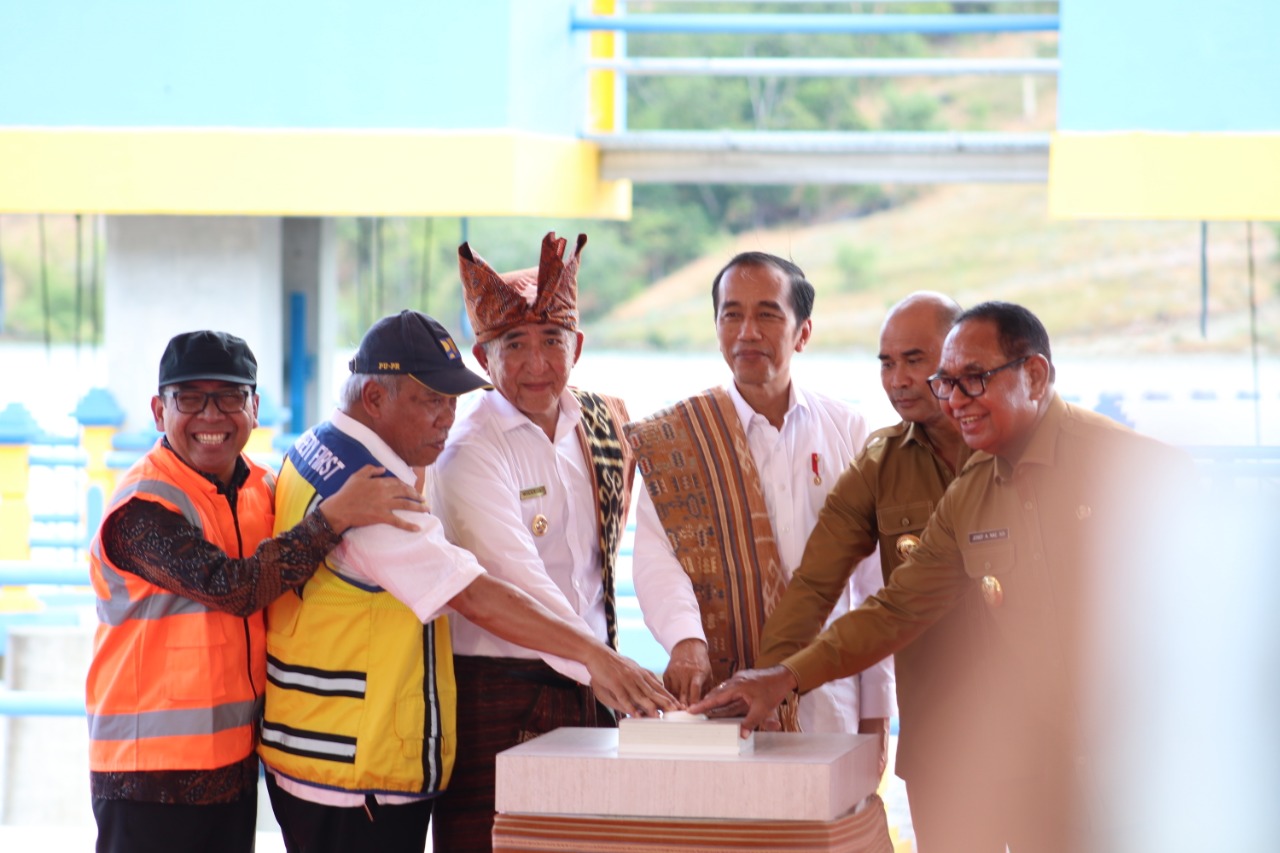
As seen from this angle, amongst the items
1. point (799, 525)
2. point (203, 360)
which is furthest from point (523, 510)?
point (203, 360)

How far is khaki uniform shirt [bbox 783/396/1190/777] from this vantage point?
250 cm

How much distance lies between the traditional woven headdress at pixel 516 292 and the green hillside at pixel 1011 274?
71.1 feet

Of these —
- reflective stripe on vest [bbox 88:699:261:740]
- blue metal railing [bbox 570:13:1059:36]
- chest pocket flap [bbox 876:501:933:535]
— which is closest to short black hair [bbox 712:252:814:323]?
chest pocket flap [bbox 876:501:933:535]

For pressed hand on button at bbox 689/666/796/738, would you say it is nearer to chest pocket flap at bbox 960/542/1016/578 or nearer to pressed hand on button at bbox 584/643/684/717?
pressed hand on button at bbox 584/643/684/717

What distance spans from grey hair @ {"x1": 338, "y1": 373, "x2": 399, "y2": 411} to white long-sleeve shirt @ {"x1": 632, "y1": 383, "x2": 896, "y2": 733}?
671 mm

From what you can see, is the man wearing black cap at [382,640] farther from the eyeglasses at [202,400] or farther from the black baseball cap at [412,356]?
the eyeglasses at [202,400]

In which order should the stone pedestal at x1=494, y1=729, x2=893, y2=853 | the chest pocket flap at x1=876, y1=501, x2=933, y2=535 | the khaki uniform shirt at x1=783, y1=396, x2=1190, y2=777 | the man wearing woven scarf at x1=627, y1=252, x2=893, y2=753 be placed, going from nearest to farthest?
the stone pedestal at x1=494, y1=729, x2=893, y2=853
the khaki uniform shirt at x1=783, y1=396, x2=1190, y2=777
the chest pocket flap at x1=876, y1=501, x2=933, y2=535
the man wearing woven scarf at x1=627, y1=252, x2=893, y2=753

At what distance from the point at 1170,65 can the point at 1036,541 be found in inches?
155

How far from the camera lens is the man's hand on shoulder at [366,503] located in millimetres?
2543

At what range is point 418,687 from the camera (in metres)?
2.64

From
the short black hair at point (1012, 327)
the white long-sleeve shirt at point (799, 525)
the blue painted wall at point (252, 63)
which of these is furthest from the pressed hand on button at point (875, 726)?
the blue painted wall at point (252, 63)

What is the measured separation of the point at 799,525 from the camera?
3.11 metres

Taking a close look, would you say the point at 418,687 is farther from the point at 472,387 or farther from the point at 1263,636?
the point at 1263,636

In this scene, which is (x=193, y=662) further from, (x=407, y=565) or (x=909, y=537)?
(x=909, y=537)
